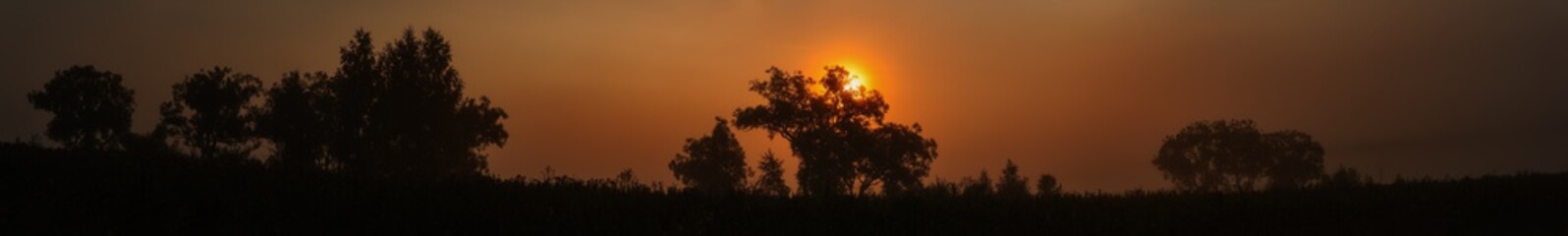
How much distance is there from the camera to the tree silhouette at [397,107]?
47.7m

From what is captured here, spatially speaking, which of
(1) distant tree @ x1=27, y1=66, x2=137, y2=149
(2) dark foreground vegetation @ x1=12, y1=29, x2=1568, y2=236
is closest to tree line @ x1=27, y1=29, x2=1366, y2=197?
(1) distant tree @ x1=27, y1=66, x2=137, y2=149

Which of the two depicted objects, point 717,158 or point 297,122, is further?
point 717,158

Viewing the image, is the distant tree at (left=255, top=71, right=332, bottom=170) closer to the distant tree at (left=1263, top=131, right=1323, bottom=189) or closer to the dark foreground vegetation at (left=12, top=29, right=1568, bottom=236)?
the dark foreground vegetation at (left=12, top=29, right=1568, bottom=236)

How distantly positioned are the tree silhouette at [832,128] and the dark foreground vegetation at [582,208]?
4386 cm

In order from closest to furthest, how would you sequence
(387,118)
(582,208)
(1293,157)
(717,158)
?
(582,208)
(387,118)
(717,158)
(1293,157)

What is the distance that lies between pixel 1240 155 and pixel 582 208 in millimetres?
91820

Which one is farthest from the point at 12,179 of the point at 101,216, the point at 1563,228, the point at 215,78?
the point at 215,78

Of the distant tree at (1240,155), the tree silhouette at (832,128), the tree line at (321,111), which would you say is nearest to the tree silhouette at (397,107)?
the tree line at (321,111)

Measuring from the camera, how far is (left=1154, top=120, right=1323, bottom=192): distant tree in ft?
299

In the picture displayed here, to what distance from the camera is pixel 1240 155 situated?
306 feet

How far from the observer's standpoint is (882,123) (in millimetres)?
62188

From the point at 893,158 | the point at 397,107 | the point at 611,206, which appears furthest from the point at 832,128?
the point at 611,206

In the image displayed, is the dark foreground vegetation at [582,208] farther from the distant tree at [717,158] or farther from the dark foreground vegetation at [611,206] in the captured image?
the distant tree at [717,158]

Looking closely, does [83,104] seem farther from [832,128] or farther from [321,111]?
[832,128]
